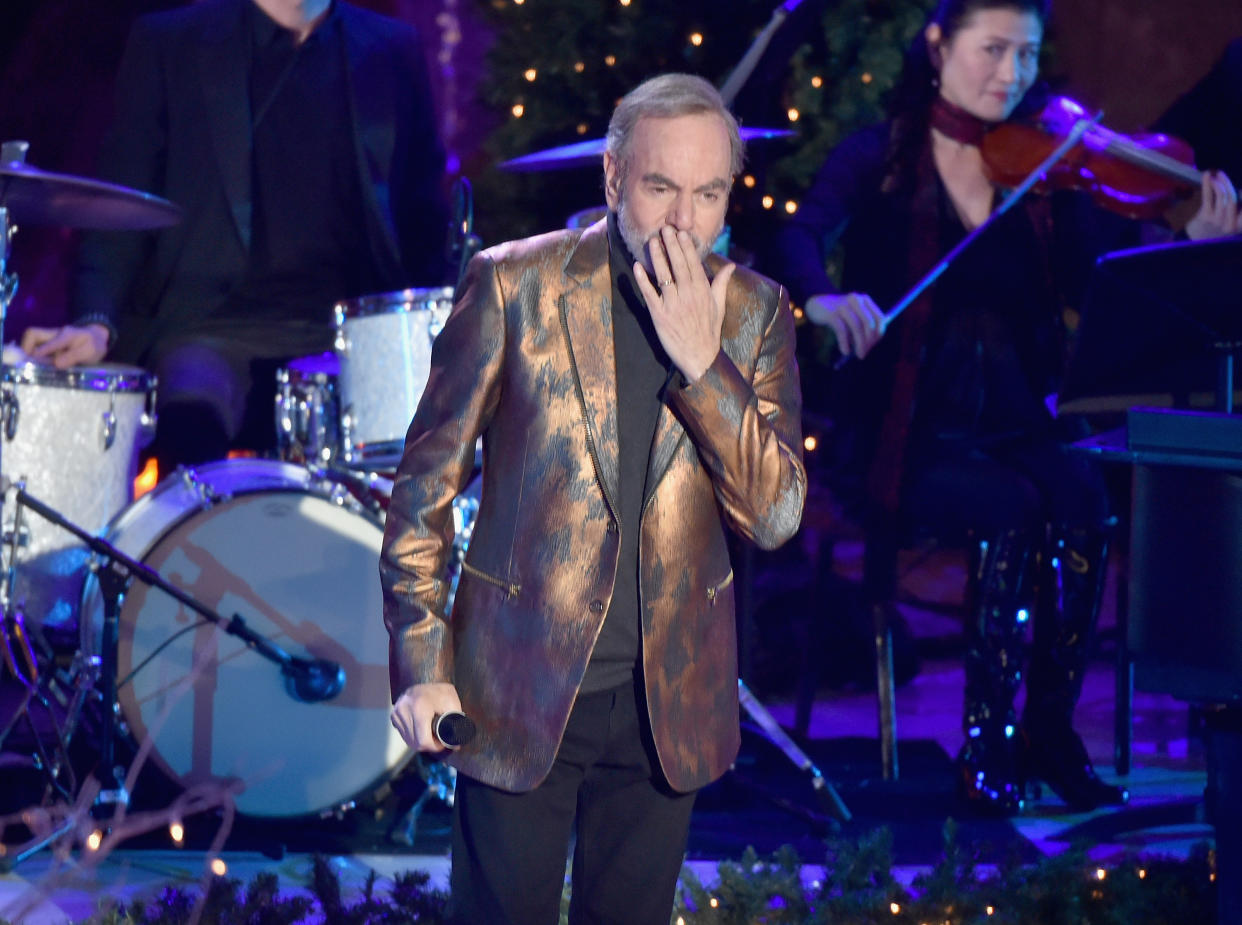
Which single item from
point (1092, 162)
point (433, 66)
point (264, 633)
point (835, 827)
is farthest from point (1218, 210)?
point (433, 66)

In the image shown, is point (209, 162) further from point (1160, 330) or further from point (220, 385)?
point (1160, 330)

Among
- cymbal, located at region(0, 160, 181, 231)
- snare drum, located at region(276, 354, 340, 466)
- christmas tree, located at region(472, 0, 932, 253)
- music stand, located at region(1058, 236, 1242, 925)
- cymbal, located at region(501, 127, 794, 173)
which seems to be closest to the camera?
music stand, located at region(1058, 236, 1242, 925)

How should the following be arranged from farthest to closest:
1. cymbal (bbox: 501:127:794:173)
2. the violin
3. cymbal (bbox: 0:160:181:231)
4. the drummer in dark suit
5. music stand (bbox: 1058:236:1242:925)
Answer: the drummer in dark suit → the violin → cymbal (bbox: 501:127:794:173) → cymbal (bbox: 0:160:181:231) → music stand (bbox: 1058:236:1242:925)

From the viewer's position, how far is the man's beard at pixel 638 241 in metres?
1.83

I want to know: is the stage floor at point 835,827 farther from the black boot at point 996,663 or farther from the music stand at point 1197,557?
the music stand at point 1197,557

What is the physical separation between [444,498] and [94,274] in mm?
2844

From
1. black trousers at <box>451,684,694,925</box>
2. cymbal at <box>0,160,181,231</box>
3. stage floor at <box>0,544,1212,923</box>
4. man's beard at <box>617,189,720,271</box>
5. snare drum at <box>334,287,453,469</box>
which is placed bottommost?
stage floor at <box>0,544,1212,923</box>

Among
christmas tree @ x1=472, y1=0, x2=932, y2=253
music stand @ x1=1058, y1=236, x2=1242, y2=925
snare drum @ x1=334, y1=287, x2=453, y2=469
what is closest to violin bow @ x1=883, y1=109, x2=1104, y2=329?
christmas tree @ x1=472, y1=0, x2=932, y2=253

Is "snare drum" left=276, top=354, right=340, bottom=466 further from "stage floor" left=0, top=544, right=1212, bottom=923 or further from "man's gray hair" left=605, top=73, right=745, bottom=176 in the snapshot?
"man's gray hair" left=605, top=73, right=745, bottom=176

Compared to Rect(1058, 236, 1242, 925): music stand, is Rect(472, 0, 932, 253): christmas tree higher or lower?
higher

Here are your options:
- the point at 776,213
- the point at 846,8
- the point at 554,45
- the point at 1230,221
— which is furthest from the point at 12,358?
the point at 1230,221

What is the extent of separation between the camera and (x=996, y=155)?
4.19 meters

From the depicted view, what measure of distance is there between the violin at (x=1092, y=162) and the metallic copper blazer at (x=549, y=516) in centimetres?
255

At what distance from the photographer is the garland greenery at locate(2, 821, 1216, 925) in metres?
2.84
